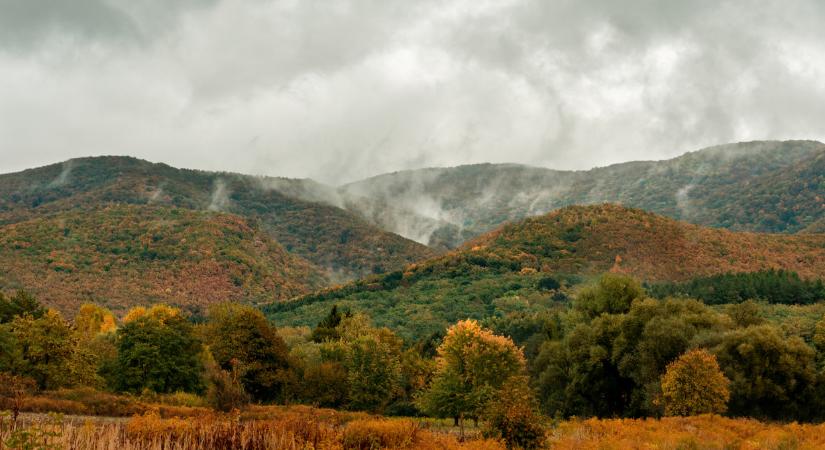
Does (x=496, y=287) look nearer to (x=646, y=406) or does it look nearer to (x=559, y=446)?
(x=646, y=406)

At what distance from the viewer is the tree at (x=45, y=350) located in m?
49.9

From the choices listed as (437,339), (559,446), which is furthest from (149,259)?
(559,446)

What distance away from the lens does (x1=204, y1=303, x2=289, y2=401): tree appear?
60.3 metres

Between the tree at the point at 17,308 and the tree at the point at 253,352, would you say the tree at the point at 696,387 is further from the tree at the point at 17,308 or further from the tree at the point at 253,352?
the tree at the point at 17,308

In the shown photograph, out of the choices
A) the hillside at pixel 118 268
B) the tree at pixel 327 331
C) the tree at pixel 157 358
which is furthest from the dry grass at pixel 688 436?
the hillside at pixel 118 268

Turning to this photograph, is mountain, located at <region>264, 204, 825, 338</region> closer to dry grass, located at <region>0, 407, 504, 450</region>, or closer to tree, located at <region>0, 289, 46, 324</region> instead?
tree, located at <region>0, 289, 46, 324</region>

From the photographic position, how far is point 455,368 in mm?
48531

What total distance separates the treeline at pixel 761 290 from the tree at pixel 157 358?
251ft

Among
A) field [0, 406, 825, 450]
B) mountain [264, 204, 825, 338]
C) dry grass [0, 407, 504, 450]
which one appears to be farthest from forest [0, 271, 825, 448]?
mountain [264, 204, 825, 338]

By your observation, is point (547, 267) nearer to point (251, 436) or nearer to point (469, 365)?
point (469, 365)

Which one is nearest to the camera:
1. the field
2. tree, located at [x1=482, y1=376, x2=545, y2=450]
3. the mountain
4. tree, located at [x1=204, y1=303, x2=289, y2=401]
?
the field

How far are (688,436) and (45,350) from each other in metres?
48.1

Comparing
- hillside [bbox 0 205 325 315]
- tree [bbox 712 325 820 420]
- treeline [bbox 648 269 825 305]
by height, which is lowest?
Result: tree [bbox 712 325 820 420]

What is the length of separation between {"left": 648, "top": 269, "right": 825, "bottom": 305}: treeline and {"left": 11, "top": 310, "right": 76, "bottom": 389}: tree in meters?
87.5
